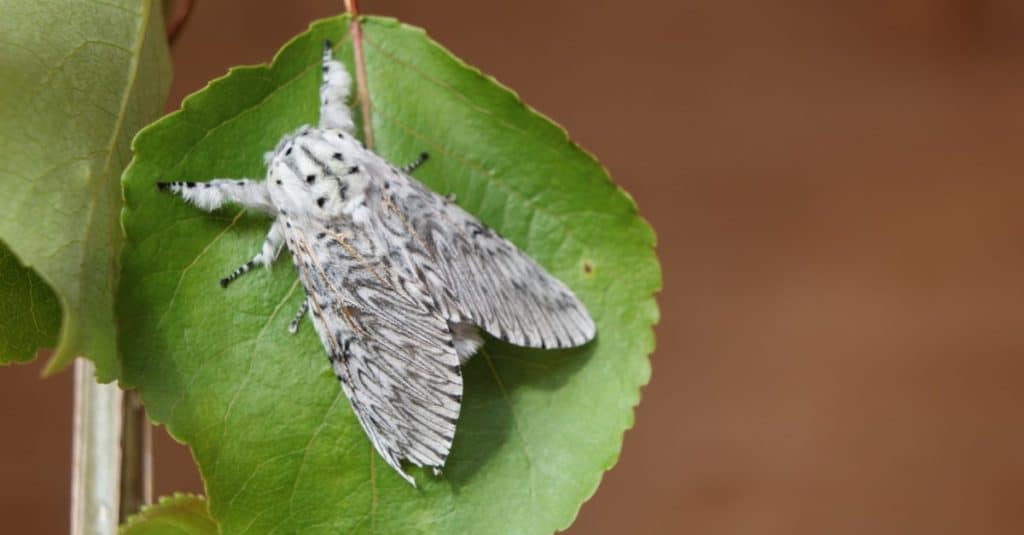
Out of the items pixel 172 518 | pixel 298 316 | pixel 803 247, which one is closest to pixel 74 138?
pixel 298 316

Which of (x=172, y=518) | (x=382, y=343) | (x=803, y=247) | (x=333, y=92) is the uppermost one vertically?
(x=333, y=92)

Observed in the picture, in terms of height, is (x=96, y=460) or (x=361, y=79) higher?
(x=361, y=79)

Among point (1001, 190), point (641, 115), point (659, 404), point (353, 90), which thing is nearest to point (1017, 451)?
point (1001, 190)

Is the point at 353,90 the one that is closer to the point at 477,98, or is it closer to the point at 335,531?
the point at 477,98

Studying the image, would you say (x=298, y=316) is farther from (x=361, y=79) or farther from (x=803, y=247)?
(x=803, y=247)

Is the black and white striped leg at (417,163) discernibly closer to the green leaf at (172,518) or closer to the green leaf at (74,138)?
the green leaf at (74,138)

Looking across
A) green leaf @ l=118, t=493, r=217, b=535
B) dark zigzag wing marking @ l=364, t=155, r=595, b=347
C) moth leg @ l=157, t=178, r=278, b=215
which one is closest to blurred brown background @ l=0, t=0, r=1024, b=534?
dark zigzag wing marking @ l=364, t=155, r=595, b=347
